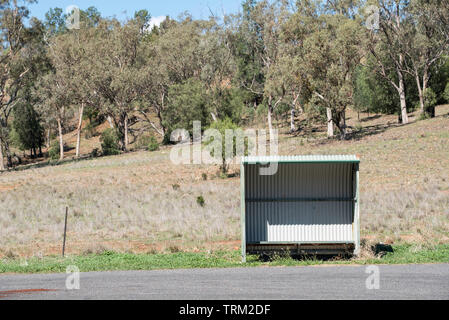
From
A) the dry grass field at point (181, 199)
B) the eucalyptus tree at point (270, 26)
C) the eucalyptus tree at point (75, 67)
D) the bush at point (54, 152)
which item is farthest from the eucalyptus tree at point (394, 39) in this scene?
the bush at point (54, 152)

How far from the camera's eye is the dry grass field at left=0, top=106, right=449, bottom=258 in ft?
63.7

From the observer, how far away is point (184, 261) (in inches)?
577

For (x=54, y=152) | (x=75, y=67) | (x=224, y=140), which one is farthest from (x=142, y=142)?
(x=224, y=140)

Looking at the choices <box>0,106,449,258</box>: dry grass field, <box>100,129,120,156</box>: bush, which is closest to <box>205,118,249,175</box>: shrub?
<box>0,106,449,258</box>: dry grass field

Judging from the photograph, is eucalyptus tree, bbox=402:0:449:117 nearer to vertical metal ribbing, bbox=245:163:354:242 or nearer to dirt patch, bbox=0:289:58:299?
vertical metal ribbing, bbox=245:163:354:242

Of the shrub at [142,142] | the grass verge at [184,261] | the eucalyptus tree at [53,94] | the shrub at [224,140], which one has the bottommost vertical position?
the grass verge at [184,261]

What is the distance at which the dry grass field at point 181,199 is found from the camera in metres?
19.4

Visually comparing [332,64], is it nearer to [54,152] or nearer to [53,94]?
[53,94]

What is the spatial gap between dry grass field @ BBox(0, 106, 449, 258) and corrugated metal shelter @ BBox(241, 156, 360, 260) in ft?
8.07

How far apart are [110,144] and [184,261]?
56.2 metres

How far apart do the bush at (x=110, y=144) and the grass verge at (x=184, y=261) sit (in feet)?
172

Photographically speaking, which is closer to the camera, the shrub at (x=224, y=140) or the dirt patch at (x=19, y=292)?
the dirt patch at (x=19, y=292)

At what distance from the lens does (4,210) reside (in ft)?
96.0

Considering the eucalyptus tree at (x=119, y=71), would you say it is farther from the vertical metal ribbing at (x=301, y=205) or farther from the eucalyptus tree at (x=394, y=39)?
the vertical metal ribbing at (x=301, y=205)
